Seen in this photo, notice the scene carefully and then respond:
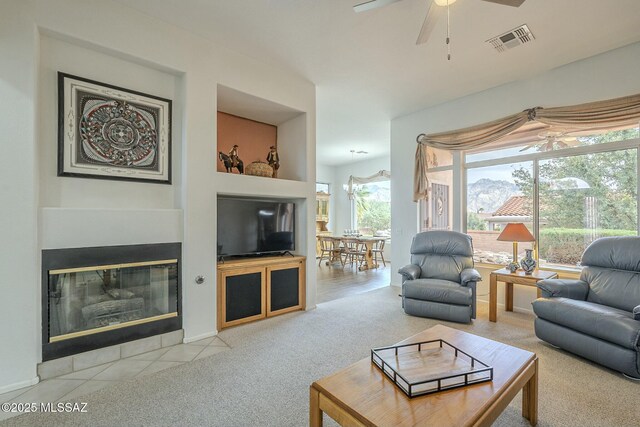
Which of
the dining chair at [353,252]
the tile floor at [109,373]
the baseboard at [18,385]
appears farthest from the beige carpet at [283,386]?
the dining chair at [353,252]

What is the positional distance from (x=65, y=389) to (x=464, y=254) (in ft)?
14.3

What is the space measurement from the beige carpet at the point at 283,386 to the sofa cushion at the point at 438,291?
342mm

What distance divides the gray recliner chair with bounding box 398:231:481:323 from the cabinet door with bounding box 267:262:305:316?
1.38 metres

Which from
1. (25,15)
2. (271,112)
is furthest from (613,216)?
(25,15)

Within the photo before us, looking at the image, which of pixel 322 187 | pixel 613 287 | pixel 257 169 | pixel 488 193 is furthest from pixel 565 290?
pixel 322 187

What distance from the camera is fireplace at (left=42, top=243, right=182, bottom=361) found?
2350mm

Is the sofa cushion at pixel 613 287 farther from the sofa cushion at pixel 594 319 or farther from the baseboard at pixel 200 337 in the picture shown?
the baseboard at pixel 200 337

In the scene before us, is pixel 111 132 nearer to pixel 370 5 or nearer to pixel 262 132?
pixel 262 132

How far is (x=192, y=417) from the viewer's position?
5.94ft

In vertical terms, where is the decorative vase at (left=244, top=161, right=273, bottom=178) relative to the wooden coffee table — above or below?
above

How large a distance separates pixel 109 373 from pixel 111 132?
2.08m

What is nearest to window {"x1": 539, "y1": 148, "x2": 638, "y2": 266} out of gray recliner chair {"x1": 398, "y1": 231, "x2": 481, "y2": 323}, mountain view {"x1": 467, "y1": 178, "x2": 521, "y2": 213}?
mountain view {"x1": 467, "y1": 178, "x2": 521, "y2": 213}

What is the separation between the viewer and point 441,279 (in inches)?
152

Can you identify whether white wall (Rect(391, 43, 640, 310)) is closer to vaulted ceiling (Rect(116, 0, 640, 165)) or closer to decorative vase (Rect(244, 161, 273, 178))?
vaulted ceiling (Rect(116, 0, 640, 165))
